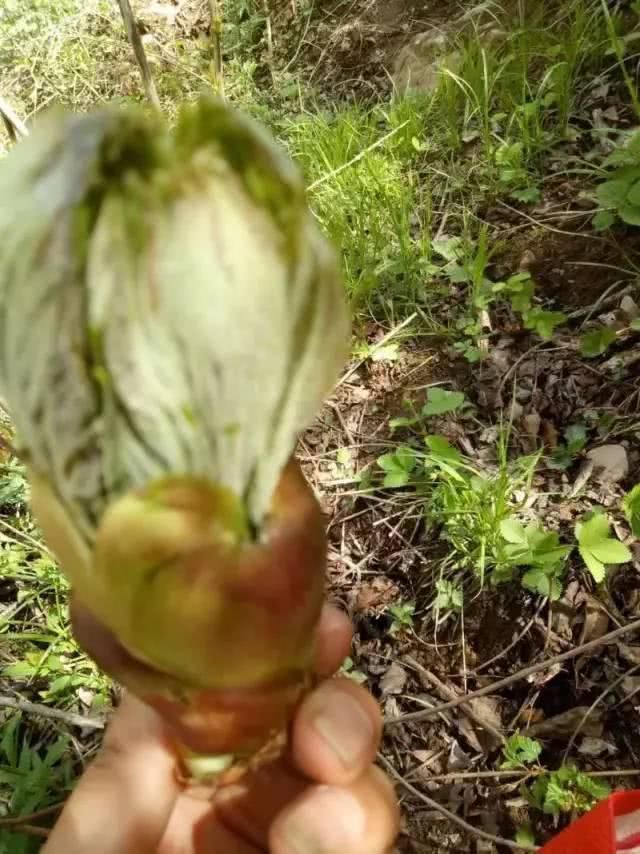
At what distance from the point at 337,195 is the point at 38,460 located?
2.22 meters

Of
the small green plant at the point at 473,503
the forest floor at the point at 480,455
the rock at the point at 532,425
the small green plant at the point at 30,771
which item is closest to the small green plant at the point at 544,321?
the forest floor at the point at 480,455

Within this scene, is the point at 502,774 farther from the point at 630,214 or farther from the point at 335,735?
the point at 630,214

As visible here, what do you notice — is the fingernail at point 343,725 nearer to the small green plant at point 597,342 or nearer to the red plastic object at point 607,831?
the red plastic object at point 607,831

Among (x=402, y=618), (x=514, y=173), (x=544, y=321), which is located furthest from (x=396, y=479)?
(x=514, y=173)

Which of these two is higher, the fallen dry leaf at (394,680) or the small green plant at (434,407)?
the small green plant at (434,407)

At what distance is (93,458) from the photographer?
58 cm

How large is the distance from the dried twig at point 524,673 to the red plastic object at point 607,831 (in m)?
0.30

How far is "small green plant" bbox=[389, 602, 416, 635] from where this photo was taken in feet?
6.22

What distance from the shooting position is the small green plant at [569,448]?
1974mm

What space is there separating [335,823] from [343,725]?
0.12 meters

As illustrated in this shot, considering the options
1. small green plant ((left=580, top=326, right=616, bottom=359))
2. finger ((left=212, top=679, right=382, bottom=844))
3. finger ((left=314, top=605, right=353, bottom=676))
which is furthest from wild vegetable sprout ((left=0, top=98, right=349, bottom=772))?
small green plant ((left=580, top=326, right=616, bottom=359))

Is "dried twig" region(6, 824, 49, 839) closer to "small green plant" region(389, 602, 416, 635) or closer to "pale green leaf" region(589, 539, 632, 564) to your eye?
"small green plant" region(389, 602, 416, 635)

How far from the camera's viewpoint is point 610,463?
6.31 feet

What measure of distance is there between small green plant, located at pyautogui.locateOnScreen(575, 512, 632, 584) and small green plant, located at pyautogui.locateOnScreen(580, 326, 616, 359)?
0.55 meters
